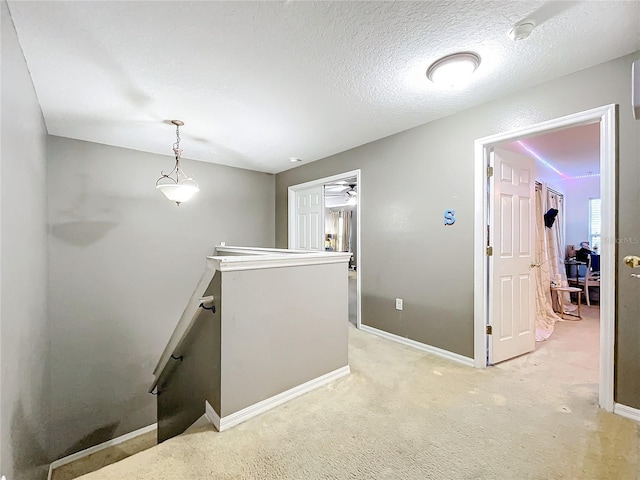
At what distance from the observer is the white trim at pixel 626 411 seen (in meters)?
1.73

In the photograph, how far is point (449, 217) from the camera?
8.73 feet

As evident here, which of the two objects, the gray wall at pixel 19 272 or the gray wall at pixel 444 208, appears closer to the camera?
the gray wall at pixel 19 272

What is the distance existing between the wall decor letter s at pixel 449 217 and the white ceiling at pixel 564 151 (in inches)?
34.0

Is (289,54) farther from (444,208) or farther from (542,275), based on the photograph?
(542,275)

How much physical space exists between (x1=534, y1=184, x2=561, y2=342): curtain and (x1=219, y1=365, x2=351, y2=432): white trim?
3056mm

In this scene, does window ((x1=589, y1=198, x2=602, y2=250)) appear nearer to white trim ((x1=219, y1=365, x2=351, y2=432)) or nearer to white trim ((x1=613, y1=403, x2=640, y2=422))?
white trim ((x1=613, y1=403, x2=640, y2=422))

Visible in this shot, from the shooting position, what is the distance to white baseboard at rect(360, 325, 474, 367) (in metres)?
2.55

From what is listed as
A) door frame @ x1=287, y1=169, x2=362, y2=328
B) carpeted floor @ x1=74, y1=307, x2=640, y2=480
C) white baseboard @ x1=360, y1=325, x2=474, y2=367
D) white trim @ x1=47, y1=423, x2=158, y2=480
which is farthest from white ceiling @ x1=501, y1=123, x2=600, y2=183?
white trim @ x1=47, y1=423, x2=158, y2=480

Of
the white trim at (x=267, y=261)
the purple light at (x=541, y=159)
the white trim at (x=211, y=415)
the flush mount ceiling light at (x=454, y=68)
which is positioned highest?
the purple light at (x=541, y=159)

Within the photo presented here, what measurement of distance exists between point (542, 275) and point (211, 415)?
475cm

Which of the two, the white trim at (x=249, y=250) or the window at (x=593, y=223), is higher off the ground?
the window at (x=593, y=223)

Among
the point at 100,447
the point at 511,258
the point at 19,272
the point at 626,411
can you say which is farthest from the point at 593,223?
the point at 100,447

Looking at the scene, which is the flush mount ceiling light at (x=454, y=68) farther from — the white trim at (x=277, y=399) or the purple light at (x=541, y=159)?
the white trim at (x=277, y=399)

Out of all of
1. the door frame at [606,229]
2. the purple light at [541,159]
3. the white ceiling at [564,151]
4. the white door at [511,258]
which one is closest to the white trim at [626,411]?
the door frame at [606,229]
